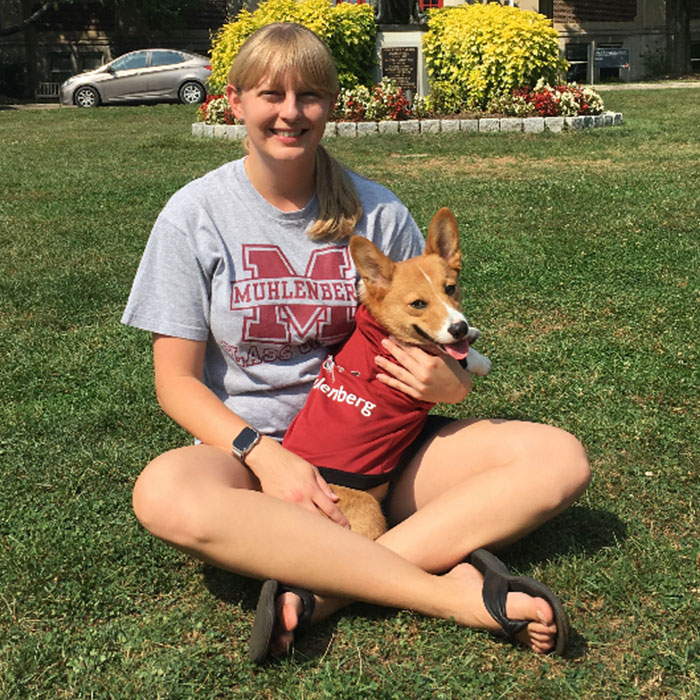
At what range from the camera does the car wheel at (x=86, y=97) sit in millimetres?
25703

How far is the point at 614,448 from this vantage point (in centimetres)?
423

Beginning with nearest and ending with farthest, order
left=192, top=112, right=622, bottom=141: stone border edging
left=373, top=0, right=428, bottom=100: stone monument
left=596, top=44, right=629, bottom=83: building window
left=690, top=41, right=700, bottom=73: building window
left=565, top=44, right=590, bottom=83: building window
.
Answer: left=192, top=112, right=622, bottom=141: stone border edging, left=373, top=0, right=428, bottom=100: stone monument, left=596, top=44, right=629, bottom=83: building window, left=565, top=44, right=590, bottom=83: building window, left=690, top=41, right=700, bottom=73: building window

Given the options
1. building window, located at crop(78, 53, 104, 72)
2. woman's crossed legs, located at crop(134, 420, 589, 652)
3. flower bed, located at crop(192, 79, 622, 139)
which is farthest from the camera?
building window, located at crop(78, 53, 104, 72)

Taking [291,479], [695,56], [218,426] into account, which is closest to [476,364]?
[291,479]

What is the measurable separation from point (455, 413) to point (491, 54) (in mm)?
12352

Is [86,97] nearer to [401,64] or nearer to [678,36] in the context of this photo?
[401,64]

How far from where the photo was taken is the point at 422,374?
10.3 ft

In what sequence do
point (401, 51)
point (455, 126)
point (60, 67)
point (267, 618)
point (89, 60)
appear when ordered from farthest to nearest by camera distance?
1. point (89, 60)
2. point (60, 67)
3. point (401, 51)
4. point (455, 126)
5. point (267, 618)

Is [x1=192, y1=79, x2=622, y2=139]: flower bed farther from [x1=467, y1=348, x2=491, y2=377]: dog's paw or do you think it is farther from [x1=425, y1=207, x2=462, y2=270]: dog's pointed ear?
[x1=467, y1=348, x2=491, y2=377]: dog's paw

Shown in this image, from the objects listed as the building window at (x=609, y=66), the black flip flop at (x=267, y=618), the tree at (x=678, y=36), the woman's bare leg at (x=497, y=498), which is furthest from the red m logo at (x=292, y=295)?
the tree at (x=678, y=36)

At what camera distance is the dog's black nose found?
308 centimetres

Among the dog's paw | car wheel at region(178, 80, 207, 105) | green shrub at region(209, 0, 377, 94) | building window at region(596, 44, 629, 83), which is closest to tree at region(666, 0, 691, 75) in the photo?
building window at region(596, 44, 629, 83)

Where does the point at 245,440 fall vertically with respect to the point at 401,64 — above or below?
below

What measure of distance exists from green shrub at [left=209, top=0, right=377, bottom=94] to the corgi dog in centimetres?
1325
